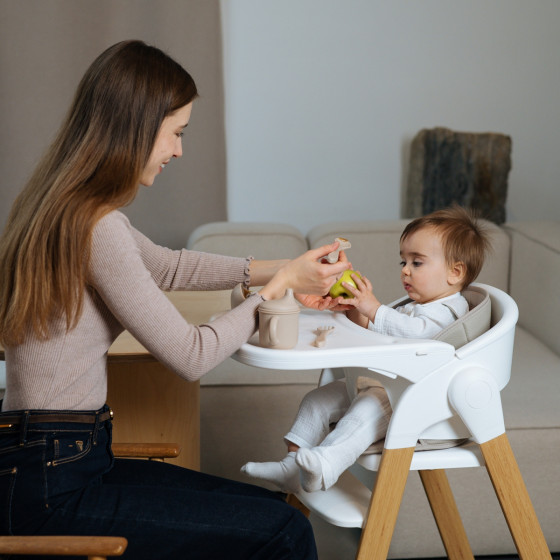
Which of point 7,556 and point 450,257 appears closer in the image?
point 7,556

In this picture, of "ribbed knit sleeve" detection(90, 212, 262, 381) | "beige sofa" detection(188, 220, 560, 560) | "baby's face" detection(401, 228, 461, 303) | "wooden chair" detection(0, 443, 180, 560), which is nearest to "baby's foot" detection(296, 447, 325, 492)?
"ribbed knit sleeve" detection(90, 212, 262, 381)

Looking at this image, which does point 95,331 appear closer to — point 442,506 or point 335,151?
point 442,506

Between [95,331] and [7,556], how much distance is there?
0.36m

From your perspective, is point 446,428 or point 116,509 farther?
point 446,428

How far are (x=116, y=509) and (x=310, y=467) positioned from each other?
31 centimetres

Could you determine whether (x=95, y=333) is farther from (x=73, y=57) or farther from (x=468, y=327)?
(x=73, y=57)

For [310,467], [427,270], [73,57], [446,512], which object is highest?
[73,57]

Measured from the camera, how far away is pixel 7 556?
117 cm

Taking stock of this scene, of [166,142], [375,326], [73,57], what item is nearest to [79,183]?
[166,142]

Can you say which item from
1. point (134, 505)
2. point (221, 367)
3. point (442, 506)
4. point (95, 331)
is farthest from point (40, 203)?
point (221, 367)

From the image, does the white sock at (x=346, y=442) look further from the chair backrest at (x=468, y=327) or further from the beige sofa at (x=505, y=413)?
the beige sofa at (x=505, y=413)

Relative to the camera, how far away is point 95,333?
122 cm

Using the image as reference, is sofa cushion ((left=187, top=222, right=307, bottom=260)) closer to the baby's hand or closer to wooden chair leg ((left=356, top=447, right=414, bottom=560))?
the baby's hand

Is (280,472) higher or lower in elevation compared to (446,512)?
higher
